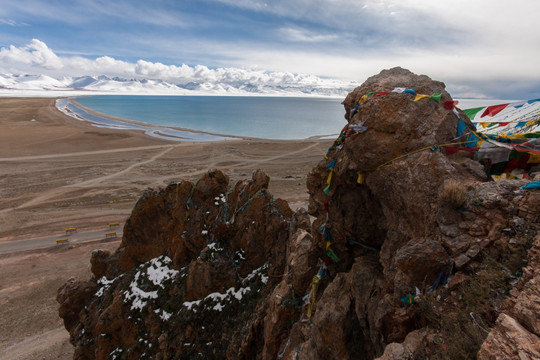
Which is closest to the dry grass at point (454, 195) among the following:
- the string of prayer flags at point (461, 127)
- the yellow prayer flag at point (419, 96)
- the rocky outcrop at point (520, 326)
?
the rocky outcrop at point (520, 326)

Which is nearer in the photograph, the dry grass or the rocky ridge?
the rocky ridge

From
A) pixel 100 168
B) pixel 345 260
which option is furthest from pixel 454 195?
pixel 100 168

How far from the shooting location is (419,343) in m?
4.30

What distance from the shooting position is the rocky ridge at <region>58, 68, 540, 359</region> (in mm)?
4473

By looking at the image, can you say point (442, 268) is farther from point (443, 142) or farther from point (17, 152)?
point (17, 152)

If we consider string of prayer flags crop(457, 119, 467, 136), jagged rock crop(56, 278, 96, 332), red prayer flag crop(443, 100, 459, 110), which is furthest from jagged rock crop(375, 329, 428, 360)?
jagged rock crop(56, 278, 96, 332)

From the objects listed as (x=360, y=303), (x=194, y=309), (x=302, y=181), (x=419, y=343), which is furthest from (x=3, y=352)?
(x=302, y=181)

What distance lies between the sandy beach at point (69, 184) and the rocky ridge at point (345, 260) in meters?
6.66

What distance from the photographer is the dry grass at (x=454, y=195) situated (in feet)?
17.0

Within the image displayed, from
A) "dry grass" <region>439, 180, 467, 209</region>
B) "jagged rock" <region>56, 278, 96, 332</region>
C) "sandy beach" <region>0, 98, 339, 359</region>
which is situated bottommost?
"sandy beach" <region>0, 98, 339, 359</region>

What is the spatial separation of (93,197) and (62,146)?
3465 centimetres

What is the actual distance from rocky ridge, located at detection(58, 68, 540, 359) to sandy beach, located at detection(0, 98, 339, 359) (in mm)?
6662

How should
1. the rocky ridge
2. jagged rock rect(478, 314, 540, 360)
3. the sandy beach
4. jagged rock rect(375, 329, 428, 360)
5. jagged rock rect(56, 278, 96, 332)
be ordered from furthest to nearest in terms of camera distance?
the sandy beach
jagged rock rect(56, 278, 96, 332)
the rocky ridge
jagged rock rect(375, 329, 428, 360)
jagged rock rect(478, 314, 540, 360)

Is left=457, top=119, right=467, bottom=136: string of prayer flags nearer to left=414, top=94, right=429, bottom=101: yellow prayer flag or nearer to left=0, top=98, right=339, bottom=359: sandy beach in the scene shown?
left=414, top=94, right=429, bottom=101: yellow prayer flag
